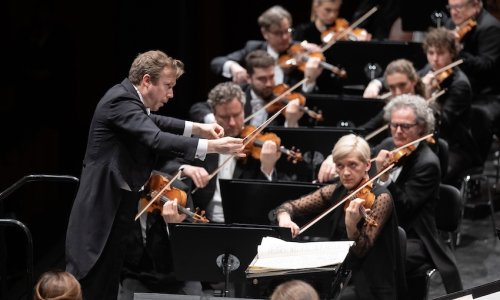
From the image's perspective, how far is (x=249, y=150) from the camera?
5434 millimetres

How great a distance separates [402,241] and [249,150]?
1.18 m

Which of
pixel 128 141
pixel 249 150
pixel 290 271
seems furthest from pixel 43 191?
pixel 290 271

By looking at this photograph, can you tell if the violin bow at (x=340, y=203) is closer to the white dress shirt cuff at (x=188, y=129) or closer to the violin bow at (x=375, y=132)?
the white dress shirt cuff at (x=188, y=129)

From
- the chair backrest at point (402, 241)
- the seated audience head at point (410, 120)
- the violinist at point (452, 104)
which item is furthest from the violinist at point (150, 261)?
the violinist at point (452, 104)

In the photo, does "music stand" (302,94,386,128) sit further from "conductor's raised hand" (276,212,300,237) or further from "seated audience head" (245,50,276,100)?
"conductor's raised hand" (276,212,300,237)

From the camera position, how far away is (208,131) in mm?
4363

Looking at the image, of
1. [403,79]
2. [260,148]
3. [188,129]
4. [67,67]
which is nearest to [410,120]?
[403,79]

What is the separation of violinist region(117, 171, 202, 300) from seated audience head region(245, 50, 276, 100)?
4.87 ft

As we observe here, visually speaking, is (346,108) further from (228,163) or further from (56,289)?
(56,289)

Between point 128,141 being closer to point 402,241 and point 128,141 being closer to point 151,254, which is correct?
point 151,254

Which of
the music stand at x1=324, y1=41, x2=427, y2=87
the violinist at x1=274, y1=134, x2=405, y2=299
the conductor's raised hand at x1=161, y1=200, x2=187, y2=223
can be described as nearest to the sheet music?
the violinist at x1=274, y1=134, x2=405, y2=299

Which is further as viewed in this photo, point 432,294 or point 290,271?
point 432,294

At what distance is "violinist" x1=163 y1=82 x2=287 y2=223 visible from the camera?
5297 mm

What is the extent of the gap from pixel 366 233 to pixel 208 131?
2.72ft
